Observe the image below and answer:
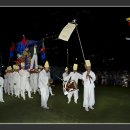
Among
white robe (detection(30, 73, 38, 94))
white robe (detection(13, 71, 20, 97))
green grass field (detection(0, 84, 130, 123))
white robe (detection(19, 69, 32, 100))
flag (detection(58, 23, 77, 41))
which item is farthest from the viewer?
white robe (detection(30, 73, 38, 94))

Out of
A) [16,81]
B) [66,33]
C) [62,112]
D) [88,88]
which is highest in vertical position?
[66,33]

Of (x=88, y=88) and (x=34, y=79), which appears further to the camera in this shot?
(x=34, y=79)

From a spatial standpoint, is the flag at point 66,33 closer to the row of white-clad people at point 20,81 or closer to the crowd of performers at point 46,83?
the crowd of performers at point 46,83

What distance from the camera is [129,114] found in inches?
549

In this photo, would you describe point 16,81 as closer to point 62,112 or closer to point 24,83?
point 24,83

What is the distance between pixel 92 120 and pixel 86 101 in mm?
2019

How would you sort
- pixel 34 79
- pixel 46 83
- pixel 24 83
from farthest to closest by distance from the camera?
pixel 34 79, pixel 24 83, pixel 46 83

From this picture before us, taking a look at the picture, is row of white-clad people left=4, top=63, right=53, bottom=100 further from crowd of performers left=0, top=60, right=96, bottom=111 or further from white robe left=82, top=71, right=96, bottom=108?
white robe left=82, top=71, right=96, bottom=108

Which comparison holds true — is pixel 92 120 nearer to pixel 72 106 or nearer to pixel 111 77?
pixel 72 106

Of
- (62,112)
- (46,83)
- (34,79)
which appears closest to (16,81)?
(34,79)

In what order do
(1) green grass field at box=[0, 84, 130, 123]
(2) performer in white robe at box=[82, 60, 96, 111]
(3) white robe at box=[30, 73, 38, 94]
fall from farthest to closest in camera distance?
1. (3) white robe at box=[30, 73, 38, 94]
2. (2) performer in white robe at box=[82, 60, 96, 111]
3. (1) green grass field at box=[0, 84, 130, 123]

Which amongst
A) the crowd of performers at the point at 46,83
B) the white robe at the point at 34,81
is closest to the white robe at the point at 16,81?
the crowd of performers at the point at 46,83

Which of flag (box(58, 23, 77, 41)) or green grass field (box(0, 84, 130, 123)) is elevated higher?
flag (box(58, 23, 77, 41))

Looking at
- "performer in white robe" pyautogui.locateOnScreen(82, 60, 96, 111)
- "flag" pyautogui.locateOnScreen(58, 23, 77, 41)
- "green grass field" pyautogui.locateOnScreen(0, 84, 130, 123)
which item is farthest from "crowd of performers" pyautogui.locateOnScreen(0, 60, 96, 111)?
"flag" pyautogui.locateOnScreen(58, 23, 77, 41)
